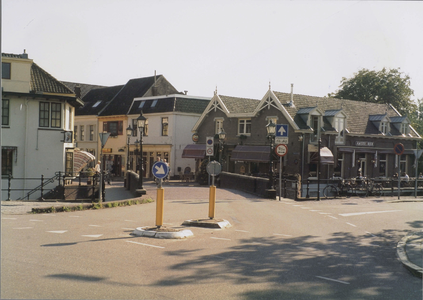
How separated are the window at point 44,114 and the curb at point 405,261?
71.3 feet

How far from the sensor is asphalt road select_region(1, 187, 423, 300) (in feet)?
23.0

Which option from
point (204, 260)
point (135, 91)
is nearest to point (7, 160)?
point (204, 260)

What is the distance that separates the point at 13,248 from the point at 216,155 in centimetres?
3374

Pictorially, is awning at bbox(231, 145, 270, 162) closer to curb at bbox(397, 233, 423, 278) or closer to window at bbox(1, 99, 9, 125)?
window at bbox(1, 99, 9, 125)

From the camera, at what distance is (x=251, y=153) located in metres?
40.2

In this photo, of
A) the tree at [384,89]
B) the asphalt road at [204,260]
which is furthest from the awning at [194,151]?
the asphalt road at [204,260]

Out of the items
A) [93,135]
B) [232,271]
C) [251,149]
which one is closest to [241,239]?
[232,271]

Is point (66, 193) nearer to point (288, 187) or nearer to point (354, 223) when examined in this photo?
point (288, 187)

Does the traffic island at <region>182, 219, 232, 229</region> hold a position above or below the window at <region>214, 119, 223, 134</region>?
below

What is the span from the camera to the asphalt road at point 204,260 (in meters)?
7.02

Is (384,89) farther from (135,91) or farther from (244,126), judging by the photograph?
(135,91)

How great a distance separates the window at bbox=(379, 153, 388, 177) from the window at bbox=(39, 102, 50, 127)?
2955 centimetres

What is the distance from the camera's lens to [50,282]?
699cm

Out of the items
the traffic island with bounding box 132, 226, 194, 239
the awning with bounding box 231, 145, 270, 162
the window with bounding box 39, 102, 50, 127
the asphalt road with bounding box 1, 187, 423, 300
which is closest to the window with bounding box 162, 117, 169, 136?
the awning with bounding box 231, 145, 270, 162
